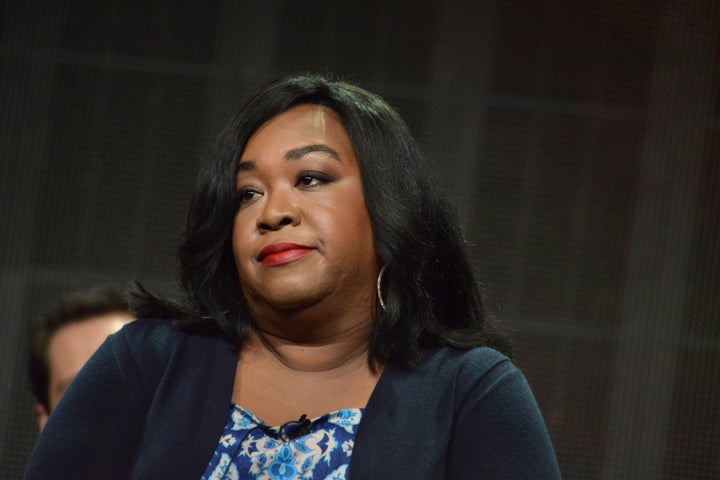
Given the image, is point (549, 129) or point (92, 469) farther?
point (549, 129)

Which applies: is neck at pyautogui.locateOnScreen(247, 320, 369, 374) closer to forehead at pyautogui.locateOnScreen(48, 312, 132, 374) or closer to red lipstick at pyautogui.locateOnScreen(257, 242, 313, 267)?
red lipstick at pyautogui.locateOnScreen(257, 242, 313, 267)

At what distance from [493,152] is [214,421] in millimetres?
2248

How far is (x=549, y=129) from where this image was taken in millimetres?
3480

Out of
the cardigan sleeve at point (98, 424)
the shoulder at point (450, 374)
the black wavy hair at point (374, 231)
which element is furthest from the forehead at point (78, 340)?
the shoulder at point (450, 374)

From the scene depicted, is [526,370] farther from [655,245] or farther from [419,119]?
[419,119]

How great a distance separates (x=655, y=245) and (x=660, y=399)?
51cm

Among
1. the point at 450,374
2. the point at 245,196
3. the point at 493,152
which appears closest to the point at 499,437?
the point at 450,374

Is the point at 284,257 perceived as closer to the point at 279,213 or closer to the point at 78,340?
the point at 279,213

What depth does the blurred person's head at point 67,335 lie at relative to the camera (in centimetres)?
237

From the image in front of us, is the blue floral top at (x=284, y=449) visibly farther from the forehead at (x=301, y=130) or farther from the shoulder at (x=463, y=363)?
the forehead at (x=301, y=130)

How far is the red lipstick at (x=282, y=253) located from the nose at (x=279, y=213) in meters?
0.03

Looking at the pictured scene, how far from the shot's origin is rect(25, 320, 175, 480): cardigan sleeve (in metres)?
1.37

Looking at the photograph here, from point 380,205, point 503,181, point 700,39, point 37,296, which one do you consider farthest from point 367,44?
point 380,205

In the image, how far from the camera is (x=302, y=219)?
146 centimetres
